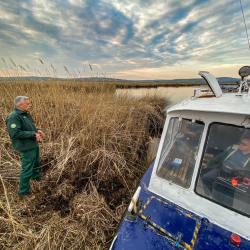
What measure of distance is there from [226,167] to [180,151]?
1.73ft

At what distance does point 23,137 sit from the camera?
6.87 feet

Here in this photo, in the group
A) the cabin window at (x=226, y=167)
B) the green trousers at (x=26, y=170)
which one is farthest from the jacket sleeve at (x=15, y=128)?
the cabin window at (x=226, y=167)

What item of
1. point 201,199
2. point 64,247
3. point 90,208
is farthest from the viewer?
point 90,208

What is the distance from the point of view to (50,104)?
393cm

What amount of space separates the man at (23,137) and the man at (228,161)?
8.41 feet

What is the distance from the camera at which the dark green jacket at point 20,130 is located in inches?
80.6

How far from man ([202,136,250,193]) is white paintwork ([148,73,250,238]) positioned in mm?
157

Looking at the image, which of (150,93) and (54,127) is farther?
(150,93)

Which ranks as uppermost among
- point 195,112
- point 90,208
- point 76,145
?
point 195,112

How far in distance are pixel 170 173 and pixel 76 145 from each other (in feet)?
7.08

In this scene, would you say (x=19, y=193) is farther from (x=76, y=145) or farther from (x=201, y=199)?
(x=201, y=199)

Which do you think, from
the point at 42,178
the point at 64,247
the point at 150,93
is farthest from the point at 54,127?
the point at 150,93

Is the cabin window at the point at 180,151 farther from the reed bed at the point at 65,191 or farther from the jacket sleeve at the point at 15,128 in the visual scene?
the jacket sleeve at the point at 15,128

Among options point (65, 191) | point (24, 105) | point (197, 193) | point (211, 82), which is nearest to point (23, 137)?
point (24, 105)
